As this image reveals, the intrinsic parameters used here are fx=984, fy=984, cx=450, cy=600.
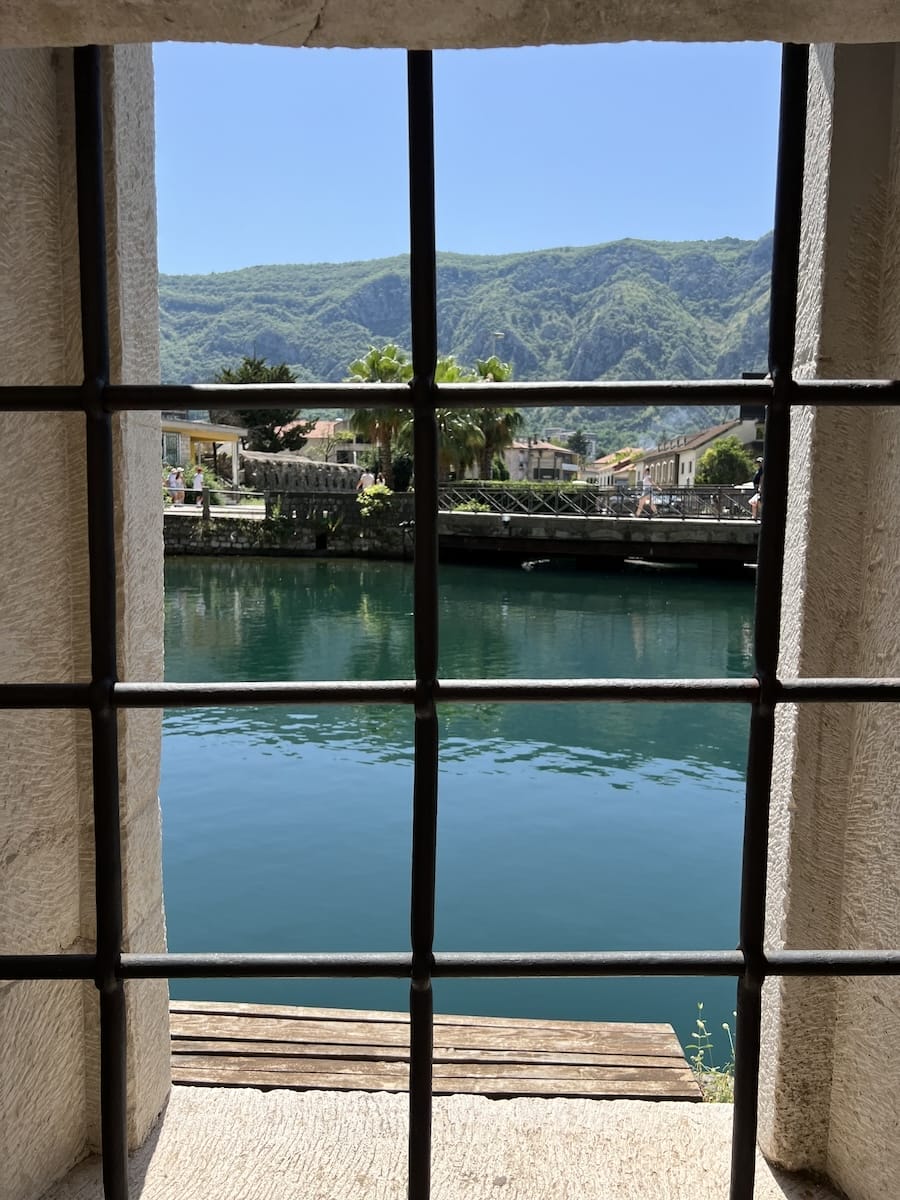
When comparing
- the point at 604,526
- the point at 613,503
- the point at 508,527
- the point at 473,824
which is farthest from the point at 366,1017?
the point at 613,503

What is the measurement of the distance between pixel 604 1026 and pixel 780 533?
1.95 m

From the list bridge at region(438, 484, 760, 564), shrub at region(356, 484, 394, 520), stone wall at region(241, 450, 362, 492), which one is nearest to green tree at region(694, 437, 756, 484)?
stone wall at region(241, 450, 362, 492)

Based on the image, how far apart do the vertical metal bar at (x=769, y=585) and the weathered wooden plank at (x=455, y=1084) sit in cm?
108

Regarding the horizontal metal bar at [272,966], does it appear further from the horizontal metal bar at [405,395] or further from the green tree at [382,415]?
the green tree at [382,415]

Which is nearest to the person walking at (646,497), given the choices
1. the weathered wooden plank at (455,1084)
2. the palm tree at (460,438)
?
the palm tree at (460,438)

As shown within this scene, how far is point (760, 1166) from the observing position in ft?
4.79

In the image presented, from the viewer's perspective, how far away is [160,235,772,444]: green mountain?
12600 centimetres

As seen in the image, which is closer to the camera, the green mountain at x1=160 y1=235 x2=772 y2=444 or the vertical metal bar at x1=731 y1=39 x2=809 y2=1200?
the vertical metal bar at x1=731 y1=39 x2=809 y2=1200

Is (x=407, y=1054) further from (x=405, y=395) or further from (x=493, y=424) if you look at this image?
(x=493, y=424)

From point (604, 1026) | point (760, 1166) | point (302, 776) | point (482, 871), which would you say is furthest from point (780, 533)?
point (302, 776)

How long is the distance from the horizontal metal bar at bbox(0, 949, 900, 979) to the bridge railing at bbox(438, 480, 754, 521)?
24.9 meters

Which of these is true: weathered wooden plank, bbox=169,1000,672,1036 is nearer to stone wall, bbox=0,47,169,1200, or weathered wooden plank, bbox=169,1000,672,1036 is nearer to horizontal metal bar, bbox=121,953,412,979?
stone wall, bbox=0,47,169,1200

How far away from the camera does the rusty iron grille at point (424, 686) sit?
3.44 feet

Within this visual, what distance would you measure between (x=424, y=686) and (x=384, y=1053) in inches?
62.2
